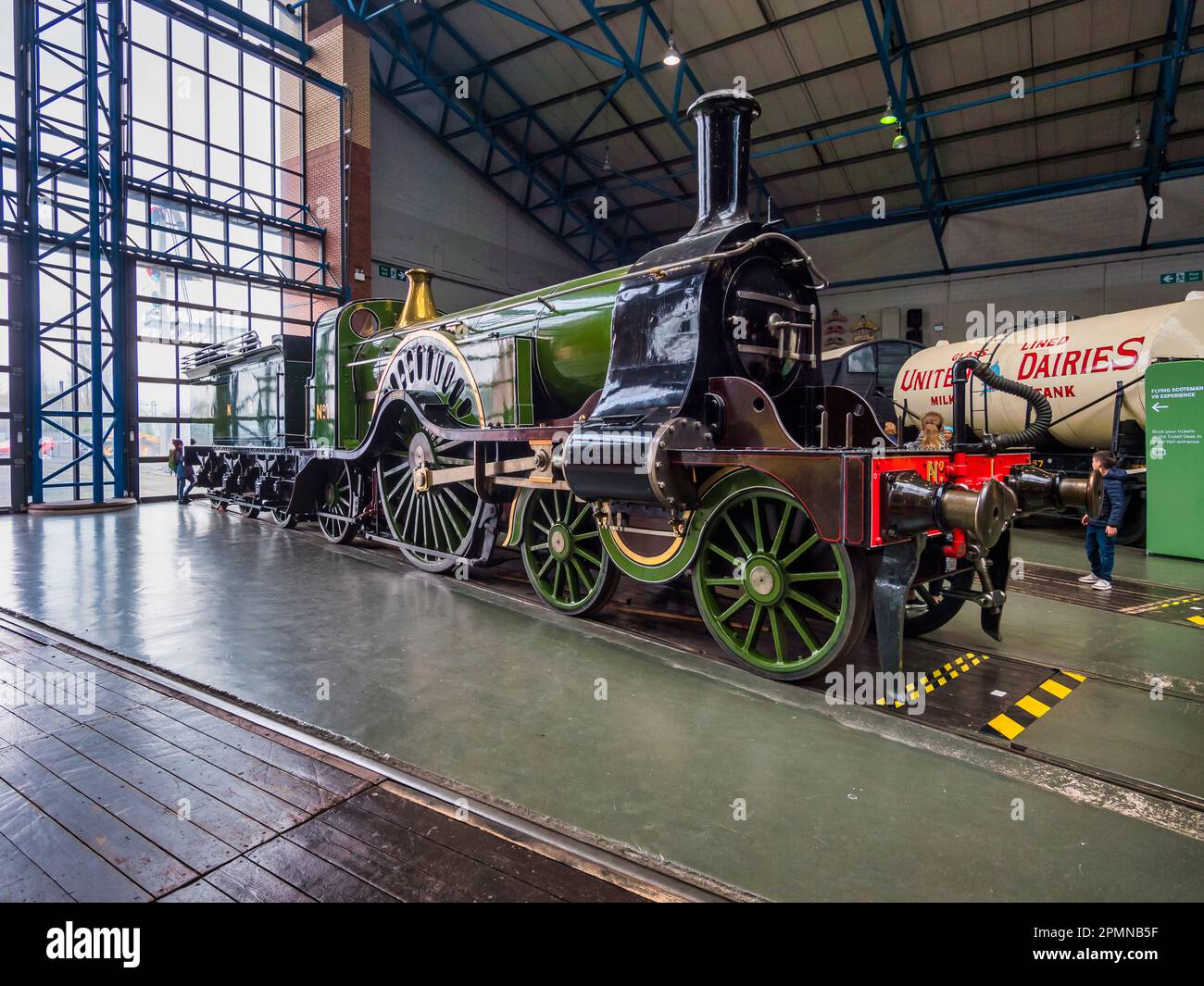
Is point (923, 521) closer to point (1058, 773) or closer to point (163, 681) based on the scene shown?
point (1058, 773)

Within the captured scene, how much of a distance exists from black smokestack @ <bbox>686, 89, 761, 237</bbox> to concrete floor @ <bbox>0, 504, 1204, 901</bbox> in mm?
2628

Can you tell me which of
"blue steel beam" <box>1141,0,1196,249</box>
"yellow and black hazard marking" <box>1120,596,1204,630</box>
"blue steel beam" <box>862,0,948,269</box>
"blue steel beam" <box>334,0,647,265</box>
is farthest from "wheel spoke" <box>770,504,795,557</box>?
"blue steel beam" <box>334,0,647,265</box>

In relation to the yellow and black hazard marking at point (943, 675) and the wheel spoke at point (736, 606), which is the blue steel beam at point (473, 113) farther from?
the yellow and black hazard marking at point (943, 675)

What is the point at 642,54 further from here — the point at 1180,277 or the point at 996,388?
the point at 996,388

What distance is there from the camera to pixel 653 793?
2494 millimetres

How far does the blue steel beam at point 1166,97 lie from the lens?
11.0 meters

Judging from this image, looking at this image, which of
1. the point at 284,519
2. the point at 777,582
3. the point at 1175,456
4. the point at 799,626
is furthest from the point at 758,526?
the point at 284,519

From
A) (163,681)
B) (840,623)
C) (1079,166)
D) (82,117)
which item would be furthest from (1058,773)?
(1079,166)

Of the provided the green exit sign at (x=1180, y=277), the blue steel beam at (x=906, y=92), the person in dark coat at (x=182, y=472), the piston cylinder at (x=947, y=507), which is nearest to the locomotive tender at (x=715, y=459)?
the piston cylinder at (x=947, y=507)

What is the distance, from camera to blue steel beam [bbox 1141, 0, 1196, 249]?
11000 mm

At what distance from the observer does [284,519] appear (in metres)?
8.91

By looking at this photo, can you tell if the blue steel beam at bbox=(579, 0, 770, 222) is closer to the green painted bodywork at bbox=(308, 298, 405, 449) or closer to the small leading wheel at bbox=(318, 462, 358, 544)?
the green painted bodywork at bbox=(308, 298, 405, 449)

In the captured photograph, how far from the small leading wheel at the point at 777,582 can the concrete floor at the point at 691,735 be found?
0.20 m
